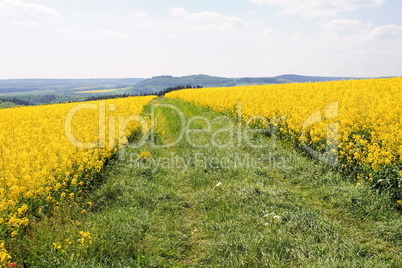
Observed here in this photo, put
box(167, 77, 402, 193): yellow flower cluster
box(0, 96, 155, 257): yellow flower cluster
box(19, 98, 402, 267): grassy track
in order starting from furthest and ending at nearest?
box(167, 77, 402, 193): yellow flower cluster → box(0, 96, 155, 257): yellow flower cluster → box(19, 98, 402, 267): grassy track

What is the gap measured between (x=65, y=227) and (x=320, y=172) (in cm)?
629

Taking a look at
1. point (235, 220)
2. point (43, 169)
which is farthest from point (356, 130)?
point (43, 169)

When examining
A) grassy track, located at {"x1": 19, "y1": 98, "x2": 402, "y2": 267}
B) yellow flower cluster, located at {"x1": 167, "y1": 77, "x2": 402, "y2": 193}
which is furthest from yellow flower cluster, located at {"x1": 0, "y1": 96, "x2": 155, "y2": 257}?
yellow flower cluster, located at {"x1": 167, "y1": 77, "x2": 402, "y2": 193}

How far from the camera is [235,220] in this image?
535cm

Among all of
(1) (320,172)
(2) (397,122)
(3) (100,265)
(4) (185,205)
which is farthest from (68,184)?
(2) (397,122)

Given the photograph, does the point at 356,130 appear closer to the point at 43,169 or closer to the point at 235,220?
the point at 235,220

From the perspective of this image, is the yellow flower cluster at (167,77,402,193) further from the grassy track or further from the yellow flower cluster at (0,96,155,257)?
the yellow flower cluster at (0,96,155,257)

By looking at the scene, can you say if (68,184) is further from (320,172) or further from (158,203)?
(320,172)

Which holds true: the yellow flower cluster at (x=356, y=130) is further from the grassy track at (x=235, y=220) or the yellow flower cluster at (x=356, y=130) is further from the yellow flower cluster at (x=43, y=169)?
the yellow flower cluster at (x=43, y=169)

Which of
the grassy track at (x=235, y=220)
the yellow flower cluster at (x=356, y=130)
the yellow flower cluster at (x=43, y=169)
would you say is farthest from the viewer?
the yellow flower cluster at (x=356, y=130)

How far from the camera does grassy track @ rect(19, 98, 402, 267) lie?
4113mm

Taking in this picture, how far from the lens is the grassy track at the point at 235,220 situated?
4.11m

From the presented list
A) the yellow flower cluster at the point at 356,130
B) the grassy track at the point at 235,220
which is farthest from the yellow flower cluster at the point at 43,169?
the yellow flower cluster at the point at 356,130

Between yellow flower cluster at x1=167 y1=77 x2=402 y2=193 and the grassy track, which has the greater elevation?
yellow flower cluster at x1=167 y1=77 x2=402 y2=193
